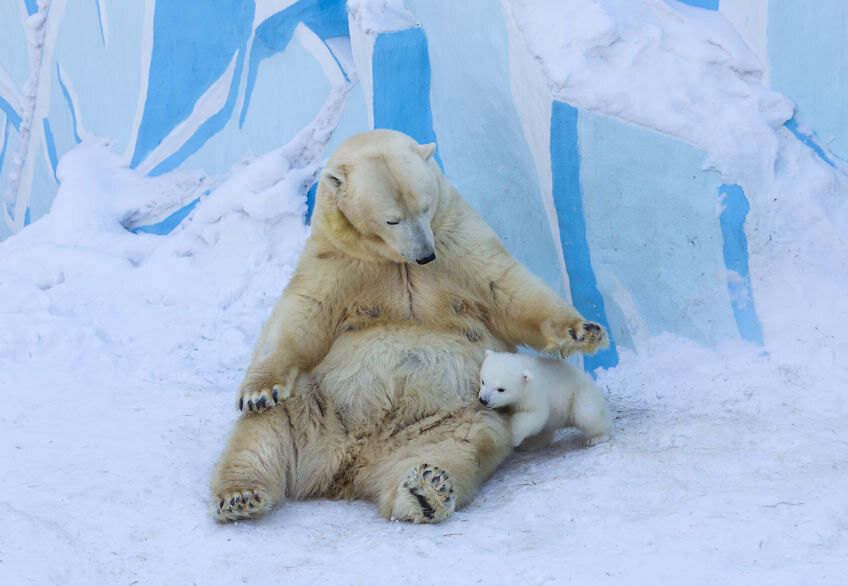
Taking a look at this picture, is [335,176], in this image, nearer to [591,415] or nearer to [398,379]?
[398,379]

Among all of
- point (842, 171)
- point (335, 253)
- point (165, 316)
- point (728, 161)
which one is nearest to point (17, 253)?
point (165, 316)

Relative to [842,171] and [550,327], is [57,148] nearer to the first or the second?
[550,327]

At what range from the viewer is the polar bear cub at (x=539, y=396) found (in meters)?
2.90

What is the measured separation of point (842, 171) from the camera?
126 inches

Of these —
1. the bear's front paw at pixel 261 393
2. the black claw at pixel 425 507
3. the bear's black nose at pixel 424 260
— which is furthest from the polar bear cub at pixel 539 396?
the bear's front paw at pixel 261 393

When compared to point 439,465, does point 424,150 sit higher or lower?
higher

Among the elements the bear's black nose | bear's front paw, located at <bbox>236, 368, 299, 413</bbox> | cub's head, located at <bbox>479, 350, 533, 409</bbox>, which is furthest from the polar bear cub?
bear's front paw, located at <bbox>236, 368, 299, 413</bbox>

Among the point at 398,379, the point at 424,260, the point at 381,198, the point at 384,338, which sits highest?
the point at 381,198

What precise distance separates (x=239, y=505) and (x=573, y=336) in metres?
1.17

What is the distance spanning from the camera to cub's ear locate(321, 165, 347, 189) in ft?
9.95

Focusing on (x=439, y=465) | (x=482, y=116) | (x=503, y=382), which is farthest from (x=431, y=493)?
(x=482, y=116)

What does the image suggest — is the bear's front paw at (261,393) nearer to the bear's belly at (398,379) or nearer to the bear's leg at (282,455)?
the bear's leg at (282,455)

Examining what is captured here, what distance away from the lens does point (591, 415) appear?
117 inches

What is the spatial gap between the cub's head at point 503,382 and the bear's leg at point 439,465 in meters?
0.10
